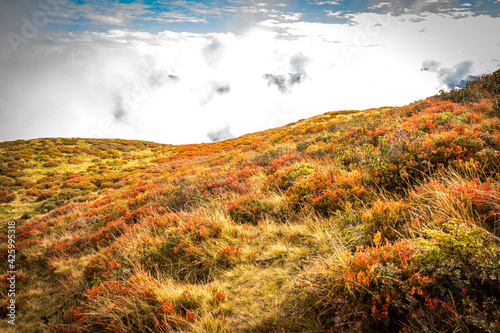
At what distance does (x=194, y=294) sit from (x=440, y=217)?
154 inches

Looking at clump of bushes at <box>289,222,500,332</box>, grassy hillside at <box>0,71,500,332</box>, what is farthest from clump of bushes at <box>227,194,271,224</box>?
clump of bushes at <box>289,222,500,332</box>

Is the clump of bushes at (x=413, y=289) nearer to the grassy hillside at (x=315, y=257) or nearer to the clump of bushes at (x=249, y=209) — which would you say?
the grassy hillside at (x=315, y=257)

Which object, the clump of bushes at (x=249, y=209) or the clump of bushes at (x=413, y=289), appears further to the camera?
the clump of bushes at (x=249, y=209)

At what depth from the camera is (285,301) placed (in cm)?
294

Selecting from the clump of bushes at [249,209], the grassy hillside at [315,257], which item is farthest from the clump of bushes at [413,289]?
the clump of bushes at [249,209]

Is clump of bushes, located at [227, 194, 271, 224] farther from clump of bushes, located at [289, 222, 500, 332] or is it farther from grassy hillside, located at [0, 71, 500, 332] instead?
clump of bushes, located at [289, 222, 500, 332]

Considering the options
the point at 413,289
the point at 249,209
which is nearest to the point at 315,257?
the point at 413,289

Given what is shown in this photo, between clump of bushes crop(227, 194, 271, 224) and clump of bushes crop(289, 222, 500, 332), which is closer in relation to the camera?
clump of bushes crop(289, 222, 500, 332)

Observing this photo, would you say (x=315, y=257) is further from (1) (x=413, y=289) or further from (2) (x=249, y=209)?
(2) (x=249, y=209)

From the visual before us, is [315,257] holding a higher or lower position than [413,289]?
lower

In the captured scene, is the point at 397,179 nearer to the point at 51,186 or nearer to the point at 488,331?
the point at 488,331

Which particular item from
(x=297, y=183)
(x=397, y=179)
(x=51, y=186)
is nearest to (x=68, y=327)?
(x=297, y=183)

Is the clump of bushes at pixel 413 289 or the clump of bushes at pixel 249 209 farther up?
the clump of bushes at pixel 413 289

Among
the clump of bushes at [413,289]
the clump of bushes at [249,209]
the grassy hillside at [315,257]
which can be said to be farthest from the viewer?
the clump of bushes at [249,209]
